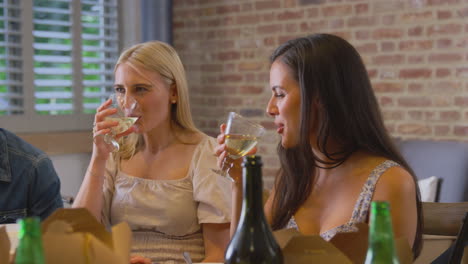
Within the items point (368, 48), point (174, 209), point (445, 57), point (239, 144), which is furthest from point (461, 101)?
point (239, 144)

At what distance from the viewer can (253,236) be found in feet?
2.82

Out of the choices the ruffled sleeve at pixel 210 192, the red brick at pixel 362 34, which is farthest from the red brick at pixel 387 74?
the ruffled sleeve at pixel 210 192

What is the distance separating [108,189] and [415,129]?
1.94 meters

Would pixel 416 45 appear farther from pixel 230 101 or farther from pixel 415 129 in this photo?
pixel 230 101

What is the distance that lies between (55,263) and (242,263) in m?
0.25

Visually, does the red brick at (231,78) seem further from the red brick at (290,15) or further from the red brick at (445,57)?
the red brick at (445,57)

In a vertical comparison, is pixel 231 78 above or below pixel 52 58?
below

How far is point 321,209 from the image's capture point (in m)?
1.57

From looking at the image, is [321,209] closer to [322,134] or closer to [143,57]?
[322,134]

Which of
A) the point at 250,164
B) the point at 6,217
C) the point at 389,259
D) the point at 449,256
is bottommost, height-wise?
the point at 6,217

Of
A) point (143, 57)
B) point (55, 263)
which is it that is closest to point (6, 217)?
point (143, 57)

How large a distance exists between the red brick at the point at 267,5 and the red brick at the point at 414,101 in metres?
1.03

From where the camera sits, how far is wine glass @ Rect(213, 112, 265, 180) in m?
1.40

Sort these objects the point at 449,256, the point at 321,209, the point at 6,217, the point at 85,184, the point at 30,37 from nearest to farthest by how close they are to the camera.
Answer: the point at 449,256
the point at 321,209
the point at 6,217
the point at 85,184
the point at 30,37
